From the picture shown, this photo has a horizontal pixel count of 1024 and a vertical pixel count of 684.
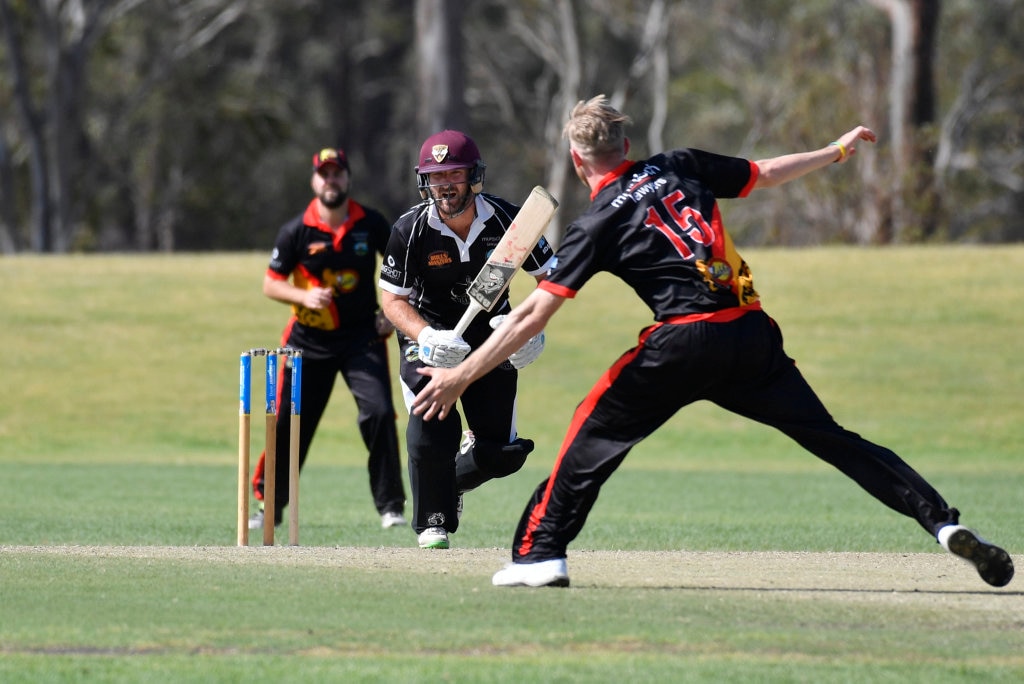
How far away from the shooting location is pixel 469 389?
344 inches

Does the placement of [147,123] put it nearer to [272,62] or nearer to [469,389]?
[272,62]

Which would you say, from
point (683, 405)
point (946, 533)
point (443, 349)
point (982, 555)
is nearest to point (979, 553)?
point (982, 555)

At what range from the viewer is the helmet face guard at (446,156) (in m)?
8.07

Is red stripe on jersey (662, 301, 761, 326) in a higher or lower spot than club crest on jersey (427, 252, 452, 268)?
lower

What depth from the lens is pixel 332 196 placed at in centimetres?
1121

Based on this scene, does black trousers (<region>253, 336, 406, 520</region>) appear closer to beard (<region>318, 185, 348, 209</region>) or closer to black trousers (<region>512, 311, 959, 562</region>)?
beard (<region>318, 185, 348, 209</region>)

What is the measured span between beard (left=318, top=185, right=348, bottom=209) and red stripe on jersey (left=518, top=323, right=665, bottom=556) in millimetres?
4589

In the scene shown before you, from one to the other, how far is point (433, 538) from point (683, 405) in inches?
80.3

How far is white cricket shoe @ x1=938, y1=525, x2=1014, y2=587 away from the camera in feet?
22.2

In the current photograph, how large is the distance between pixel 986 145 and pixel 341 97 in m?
19.3

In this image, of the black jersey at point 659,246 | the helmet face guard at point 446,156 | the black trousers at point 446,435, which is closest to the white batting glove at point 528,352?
the black trousers at point 446,435

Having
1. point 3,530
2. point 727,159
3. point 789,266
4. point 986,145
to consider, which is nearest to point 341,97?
point 986,145

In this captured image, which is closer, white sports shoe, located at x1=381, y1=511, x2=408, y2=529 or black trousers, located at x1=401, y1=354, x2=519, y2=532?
black trousers, located at x1=401, y1=354, x2=519, y2=532

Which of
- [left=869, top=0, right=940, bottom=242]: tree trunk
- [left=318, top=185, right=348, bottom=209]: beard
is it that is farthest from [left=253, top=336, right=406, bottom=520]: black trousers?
[left=869, top=0, right=940, bottom=242]: tree trunk
